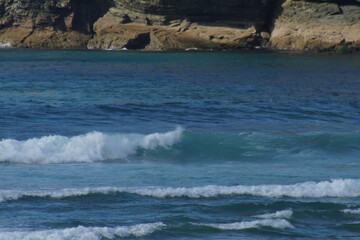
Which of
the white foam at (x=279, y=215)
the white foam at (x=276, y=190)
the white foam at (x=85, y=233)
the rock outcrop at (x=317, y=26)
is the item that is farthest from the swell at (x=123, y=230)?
the rock outcrop at (x=317, y=26)

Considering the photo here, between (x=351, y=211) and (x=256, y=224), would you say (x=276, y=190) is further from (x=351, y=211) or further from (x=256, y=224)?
(x=256, y=224)

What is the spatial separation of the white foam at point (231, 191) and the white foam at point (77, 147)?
129 inches

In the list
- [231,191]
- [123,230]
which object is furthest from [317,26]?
[123,230]

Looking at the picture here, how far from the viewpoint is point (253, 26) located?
176 ft

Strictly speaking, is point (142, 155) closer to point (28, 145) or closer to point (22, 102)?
point (28, 145)

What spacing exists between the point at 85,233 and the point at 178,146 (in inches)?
292

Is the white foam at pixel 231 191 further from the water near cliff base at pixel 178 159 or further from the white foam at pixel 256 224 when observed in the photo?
the white foam at pixel 256 224

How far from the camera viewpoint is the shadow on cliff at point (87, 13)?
57094 millimetres

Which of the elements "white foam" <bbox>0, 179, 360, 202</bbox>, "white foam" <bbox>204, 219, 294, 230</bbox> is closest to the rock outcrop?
"white foam" <bbox>0, 179, 360, 202</bbox>

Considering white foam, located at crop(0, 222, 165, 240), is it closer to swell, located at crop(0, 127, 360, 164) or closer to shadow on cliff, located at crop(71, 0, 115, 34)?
swell, located at crop(0, 127, 360, 164)

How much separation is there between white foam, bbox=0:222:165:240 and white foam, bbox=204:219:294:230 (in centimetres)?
88

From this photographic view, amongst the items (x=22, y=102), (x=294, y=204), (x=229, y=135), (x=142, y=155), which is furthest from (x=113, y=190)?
(x=22, y=102)

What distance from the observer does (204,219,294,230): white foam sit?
1039 cm

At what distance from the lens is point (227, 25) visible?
53.9 meters
